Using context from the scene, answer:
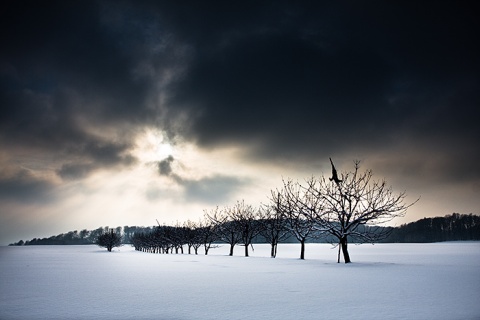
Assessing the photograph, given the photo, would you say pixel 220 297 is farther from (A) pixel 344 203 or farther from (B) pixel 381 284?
(A) pixel 344 203

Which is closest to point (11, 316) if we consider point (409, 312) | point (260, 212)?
point (409, 312)

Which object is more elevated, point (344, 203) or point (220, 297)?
point (344, 203)

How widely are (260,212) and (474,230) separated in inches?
6252

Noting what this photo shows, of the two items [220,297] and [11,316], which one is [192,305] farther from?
[11,316]

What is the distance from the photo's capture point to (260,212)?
156 feet

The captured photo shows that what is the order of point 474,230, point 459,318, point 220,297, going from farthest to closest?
point 474,230, point 220,297, point 459,318

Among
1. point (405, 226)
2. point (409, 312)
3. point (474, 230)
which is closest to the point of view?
→ point (409, 312)

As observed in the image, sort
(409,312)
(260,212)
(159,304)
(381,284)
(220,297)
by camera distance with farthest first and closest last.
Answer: (260,212), (381,284), (220,297), (159,304), (409,312)

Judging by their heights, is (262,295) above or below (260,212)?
below

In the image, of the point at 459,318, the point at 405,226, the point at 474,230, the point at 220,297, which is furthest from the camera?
the point at 405,226

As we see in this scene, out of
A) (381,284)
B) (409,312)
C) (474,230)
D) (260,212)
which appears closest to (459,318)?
(409,312)

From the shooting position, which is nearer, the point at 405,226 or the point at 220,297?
the point at 220,297

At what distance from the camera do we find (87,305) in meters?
8.36

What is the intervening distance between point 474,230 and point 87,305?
19234 cm
